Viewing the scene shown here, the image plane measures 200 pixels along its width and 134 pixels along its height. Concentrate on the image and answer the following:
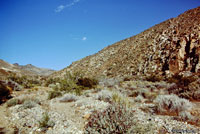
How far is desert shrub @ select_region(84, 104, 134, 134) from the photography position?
309cm

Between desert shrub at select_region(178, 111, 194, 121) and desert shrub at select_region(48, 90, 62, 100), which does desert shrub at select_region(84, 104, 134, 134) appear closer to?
desert shrub at select_region(178, 111, 194, 121)

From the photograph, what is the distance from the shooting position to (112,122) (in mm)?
3201

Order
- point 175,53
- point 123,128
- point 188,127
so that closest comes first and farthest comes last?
point 123,128
point 188,127
point 175,53

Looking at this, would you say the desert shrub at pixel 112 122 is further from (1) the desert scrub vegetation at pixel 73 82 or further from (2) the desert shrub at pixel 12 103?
(1) the desert scrub vegetation at pixel 73 82

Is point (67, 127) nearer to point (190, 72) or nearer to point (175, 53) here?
point (190, 72)

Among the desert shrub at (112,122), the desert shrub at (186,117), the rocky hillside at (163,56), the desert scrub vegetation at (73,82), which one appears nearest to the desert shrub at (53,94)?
the desert scrub vegetation at (73,82)

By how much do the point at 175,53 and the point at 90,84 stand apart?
641 inches

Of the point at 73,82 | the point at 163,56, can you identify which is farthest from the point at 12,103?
the point at 163,56

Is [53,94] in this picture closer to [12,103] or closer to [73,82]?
[73,82]

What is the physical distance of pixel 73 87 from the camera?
1101 centimetres

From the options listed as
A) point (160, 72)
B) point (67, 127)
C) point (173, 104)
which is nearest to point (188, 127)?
point (173, 104)

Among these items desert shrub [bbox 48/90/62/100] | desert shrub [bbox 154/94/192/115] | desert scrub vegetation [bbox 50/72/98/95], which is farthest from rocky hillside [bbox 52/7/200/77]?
desert shrub [bbox 48/90/62/100]

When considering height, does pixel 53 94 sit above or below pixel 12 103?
above

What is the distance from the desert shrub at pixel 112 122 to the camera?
3.09 meters
